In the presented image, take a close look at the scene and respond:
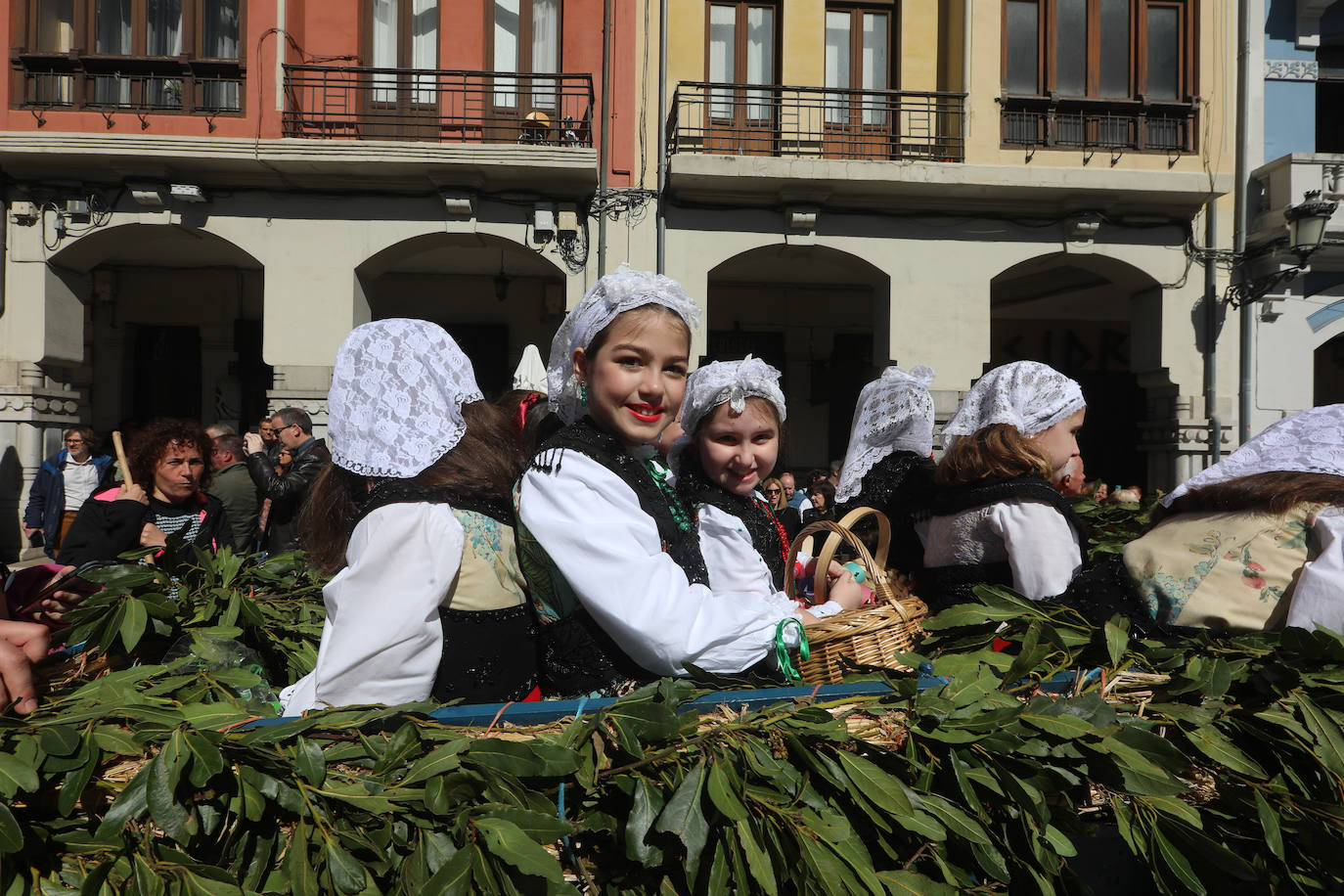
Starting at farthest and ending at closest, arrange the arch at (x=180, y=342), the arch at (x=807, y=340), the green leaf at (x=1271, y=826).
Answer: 1. the arch at (x=807, y=340)
2. the arch at (x=180, y=342)
3. the green leaf at (x=1271, y=826)

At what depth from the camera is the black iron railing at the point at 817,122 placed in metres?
10.1

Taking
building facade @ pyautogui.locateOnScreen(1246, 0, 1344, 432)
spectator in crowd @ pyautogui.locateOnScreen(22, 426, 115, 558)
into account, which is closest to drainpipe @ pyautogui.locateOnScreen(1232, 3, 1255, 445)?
building facade @ pyautogui.locateOnScreen(1246, 0, 1344, 432)

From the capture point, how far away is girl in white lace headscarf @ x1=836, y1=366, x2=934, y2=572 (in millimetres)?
3793

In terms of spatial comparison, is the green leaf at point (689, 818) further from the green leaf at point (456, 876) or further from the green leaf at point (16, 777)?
the green leaf at point (16, 777)

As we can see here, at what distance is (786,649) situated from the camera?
189 centimetres

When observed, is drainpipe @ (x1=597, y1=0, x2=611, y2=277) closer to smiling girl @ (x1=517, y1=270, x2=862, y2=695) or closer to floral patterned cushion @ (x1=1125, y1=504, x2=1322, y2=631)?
smiling girl @ (x1=517, y1=270, x2=862, y2=695)

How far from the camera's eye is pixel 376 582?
5.89 feet

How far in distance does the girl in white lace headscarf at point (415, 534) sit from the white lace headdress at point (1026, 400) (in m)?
1.86

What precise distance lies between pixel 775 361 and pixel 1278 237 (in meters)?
5.89

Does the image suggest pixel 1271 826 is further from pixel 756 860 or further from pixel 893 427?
pixel 893 427

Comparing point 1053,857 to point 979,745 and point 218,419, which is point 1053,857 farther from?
point 218,419

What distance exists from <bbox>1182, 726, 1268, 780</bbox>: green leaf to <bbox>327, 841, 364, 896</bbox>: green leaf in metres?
1.42

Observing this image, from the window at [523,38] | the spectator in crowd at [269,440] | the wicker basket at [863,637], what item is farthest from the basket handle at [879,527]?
the window at [523,38]

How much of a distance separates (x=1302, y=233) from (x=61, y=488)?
1234 centimetres
